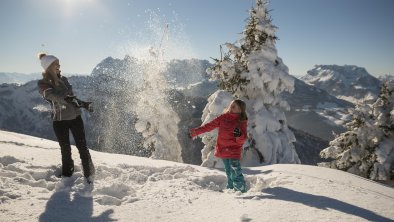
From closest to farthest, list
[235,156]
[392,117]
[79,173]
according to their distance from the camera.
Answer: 1. [79,173]
2. [235,156]
3. [392,117]

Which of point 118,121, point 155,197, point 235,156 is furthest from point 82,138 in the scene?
point 118,121

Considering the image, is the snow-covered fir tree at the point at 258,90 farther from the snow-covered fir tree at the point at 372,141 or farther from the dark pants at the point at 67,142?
the dark pants at the point at 67,142

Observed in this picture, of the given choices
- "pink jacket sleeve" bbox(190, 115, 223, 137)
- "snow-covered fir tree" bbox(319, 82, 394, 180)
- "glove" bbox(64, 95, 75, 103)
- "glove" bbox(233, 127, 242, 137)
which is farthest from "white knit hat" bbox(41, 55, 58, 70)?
"snow-covered fir tree" bbox(319, 82, 394, 180)

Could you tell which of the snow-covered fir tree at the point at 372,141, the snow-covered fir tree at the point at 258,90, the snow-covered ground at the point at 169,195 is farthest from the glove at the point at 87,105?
the snow-covered fir tree at the point at 372,141

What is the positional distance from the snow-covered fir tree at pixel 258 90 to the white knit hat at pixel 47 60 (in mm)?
12027

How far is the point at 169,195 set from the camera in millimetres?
5707

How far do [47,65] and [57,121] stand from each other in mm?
989

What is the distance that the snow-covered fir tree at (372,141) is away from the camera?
20500mm

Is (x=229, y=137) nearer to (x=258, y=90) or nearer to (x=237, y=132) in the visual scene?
(x=237, y=132)

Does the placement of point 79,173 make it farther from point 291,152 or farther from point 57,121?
point 291,152

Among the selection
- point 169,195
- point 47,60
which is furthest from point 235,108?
point 47,60

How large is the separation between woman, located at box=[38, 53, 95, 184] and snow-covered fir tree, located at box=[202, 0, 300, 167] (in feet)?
37.9

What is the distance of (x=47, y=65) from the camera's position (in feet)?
19.6

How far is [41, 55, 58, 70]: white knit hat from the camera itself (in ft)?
19.6
